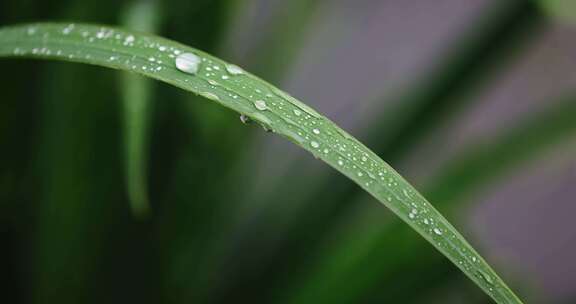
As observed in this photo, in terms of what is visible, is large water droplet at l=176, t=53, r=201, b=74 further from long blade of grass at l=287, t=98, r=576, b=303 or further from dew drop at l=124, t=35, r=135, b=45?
long blade of grass at l=287, t=98, r=576, b=303

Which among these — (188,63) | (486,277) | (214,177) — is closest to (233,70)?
(188,63)

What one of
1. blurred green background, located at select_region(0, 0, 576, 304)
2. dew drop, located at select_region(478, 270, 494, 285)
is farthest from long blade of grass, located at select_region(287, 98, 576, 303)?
dew drop, located at select_region(478, 270, 494, 285)

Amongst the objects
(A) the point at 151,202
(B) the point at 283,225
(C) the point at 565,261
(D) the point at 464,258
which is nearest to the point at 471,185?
(B) the point at 283,225

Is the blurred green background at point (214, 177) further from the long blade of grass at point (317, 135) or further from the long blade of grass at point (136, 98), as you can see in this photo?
the long blade of grass at point (317, 135)

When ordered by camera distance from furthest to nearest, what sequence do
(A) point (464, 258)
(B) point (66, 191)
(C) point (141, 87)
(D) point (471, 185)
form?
(D) point (471, 185) < (B) point (66, 191) < (C) point (141, 87) < (A) point (464, 258)

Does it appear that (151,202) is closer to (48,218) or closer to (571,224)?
A: (48,218)

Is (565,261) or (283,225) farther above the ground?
(283,225)

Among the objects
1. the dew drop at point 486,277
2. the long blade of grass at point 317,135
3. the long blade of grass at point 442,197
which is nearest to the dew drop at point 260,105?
the long blade of grass at point 317,135
